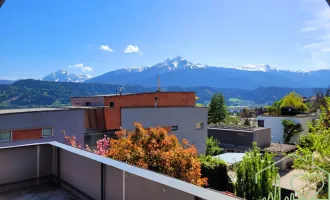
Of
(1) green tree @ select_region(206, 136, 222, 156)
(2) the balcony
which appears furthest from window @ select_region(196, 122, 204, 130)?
(2) the balcony

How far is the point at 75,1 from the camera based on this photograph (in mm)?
16906

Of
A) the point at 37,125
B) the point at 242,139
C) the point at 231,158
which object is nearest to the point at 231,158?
the point at 231,158

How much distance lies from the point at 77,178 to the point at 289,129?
30.4 meters

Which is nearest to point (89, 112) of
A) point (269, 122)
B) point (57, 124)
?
point (57, 124)

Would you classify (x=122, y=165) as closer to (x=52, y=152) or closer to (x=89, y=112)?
(x=52, y=152)

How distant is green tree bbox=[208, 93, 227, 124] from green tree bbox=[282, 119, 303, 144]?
1962 centimetres

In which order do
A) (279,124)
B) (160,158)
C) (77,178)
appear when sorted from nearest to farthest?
(77,178), (160,158), (279,124)

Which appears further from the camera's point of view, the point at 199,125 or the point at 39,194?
the point at 199,125

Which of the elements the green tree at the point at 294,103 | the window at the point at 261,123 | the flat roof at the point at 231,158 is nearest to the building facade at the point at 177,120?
the flat roof at the point at 231,158

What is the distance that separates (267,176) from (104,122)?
31.9ft

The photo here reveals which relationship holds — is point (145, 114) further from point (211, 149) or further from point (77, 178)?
point (77, 178)

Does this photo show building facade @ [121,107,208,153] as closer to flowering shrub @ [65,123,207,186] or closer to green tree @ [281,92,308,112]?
flowering shrub @ [65,123,207,186]

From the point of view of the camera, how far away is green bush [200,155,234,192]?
12.6 m

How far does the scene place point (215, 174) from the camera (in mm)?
12703
